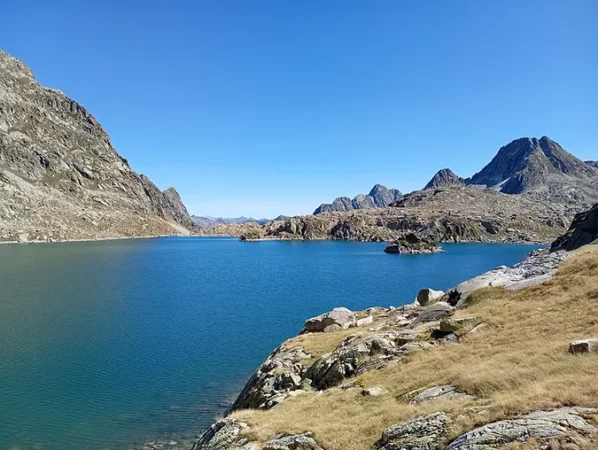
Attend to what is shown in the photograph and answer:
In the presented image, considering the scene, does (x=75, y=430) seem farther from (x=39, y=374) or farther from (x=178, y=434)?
(x=39, y=374)

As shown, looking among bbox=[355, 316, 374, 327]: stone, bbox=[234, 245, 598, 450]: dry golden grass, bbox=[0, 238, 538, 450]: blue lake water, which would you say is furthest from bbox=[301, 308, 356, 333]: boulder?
bbox=[234, 245, 598, 450]: dry golden grass

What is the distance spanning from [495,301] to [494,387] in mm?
16091

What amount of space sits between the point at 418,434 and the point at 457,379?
508cm

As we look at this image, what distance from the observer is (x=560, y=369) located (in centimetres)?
1719

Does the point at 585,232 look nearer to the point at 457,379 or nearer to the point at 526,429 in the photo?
the point at 457,379

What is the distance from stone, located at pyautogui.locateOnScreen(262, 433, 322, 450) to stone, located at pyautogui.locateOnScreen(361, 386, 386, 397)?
14.8ft

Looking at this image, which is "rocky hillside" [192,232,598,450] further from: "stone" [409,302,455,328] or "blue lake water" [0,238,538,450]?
"blue lake water" [0,238,538,450]

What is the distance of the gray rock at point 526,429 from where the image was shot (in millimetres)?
12289

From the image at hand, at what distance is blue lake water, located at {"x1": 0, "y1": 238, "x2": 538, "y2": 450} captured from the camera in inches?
1449

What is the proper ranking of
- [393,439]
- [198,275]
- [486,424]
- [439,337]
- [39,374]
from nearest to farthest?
[486,424]
[393,439]
[439,337]
[39,374]
[198,275]

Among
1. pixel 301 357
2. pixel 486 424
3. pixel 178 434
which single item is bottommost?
pixel 178 434

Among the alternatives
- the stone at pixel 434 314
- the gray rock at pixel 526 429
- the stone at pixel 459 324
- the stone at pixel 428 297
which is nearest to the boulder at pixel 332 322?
the stone at pixel 428 297

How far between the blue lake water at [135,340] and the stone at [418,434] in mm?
24386

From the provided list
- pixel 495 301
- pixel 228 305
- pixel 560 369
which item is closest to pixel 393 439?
pixel 560 369
